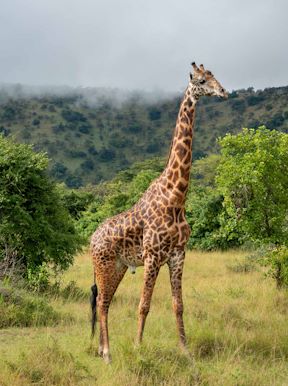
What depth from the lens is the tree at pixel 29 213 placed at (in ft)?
39.3

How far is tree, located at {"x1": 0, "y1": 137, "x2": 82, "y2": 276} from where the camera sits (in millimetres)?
11992

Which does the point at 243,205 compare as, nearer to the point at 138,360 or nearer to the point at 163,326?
the point at 163,326

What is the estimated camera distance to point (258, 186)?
1095 centimetres

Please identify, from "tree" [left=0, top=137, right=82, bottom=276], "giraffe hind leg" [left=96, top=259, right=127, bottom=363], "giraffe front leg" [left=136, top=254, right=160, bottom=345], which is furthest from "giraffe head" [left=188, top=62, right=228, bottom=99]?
"tree" [left=0, top=137, right=82, bottom=276]

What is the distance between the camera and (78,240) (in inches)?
524

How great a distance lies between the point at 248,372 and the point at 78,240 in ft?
24.8

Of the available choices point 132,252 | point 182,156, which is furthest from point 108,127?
point 182,156

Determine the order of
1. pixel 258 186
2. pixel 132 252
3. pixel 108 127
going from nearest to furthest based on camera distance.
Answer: pixel 132 252 → pixel 258 186 → pixel 108 127

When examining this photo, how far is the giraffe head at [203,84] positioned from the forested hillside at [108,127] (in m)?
72.1

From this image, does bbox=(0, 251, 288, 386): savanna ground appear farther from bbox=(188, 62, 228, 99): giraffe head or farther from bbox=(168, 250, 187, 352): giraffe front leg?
bbox=(188, 62, 228, 99): giraffe head

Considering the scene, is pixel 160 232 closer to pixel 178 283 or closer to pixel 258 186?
pixel 178 283

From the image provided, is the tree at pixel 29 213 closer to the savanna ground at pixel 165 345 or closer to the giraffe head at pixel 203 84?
the savanna ground at pixel 165 345

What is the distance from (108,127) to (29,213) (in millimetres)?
97410

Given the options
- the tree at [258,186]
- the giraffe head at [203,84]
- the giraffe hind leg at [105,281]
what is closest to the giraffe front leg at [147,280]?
the giraffe hind leg at [105,281]
